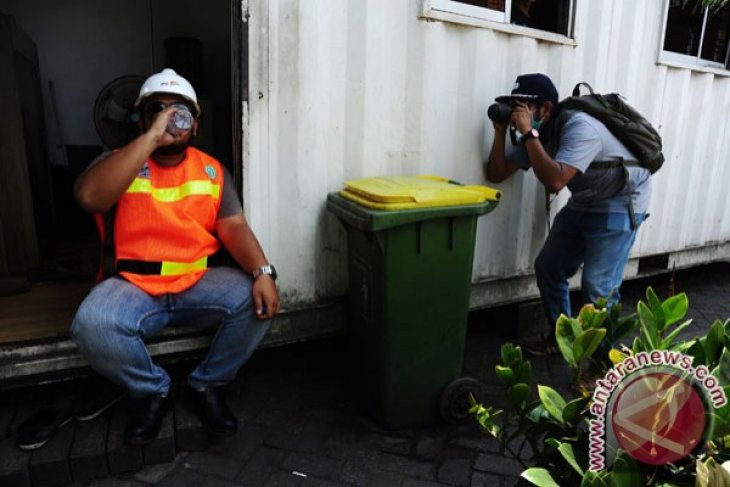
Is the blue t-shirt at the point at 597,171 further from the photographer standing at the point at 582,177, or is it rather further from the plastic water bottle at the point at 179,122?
the plastic water bottle at the point at 179,122

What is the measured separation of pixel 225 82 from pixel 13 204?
2.90 metres

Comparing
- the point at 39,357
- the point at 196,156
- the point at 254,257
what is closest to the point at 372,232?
the point at 254,257

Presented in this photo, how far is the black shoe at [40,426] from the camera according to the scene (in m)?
2.45

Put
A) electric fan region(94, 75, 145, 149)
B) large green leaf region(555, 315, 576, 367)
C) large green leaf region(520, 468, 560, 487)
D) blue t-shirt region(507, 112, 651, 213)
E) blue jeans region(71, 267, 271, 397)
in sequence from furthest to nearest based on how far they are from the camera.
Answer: electric fan region(94, 75, 145, 149), blue t-shirt region(507, 112, 651, 213), blue jeans region(71, 267, 271, 397), large green leaf region(555, 315, 576, 367), large green leaf region(520, 468, 560, 487)

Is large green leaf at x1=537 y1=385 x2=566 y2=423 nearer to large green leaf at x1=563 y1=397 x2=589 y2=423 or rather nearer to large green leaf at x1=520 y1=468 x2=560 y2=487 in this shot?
large green leaf at x1=563 y1=397 x2=589 y2=423

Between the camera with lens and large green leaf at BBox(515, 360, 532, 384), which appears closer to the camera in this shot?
large green leaf at BBox(515, 360, 532, 384)

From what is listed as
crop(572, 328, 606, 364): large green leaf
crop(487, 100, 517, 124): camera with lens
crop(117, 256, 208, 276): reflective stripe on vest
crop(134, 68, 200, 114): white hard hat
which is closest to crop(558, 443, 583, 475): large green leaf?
crop(572, 328, 606, 364): large green leaf

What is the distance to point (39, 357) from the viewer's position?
8.66 feet

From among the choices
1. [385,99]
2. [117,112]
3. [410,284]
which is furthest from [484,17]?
[117,112]

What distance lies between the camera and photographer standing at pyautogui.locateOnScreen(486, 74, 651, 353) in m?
2.99

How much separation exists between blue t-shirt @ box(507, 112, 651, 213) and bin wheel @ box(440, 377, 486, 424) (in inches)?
50.5

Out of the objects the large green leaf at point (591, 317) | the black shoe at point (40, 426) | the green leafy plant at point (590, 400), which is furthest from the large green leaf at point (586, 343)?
the black shoe at point (40, 426)

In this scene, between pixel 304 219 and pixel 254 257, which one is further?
pixel 304 219

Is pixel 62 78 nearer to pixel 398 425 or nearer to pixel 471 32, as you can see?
pixel 471 32
